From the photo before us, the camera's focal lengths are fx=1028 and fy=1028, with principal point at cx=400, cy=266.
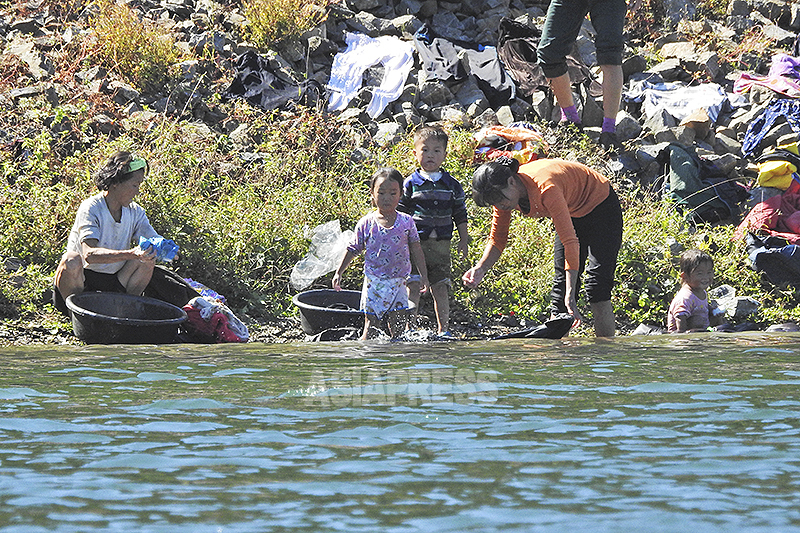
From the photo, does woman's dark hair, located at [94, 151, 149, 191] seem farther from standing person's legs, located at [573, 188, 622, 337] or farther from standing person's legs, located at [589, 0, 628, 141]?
standing person's legs, located at [589, 0, 628, 141]

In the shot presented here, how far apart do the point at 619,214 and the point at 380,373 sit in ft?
8.02

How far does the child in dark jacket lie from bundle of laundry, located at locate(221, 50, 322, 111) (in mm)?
3954

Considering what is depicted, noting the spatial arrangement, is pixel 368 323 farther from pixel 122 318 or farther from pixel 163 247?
pixel 122 318

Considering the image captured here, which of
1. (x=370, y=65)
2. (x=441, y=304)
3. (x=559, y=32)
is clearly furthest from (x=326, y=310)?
(x=370, y=65)

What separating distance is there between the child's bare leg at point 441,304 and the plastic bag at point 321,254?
0.90 meters

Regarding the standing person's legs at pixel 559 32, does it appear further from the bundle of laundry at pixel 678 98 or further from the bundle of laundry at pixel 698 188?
the bundle of laundry at pixel 678 98

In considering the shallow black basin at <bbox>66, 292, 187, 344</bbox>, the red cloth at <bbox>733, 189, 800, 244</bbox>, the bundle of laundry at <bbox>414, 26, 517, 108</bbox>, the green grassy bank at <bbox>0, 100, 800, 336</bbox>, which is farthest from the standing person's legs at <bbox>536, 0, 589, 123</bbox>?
the shallow black basin at <bbox>66, 292, 187, 344</bbox>

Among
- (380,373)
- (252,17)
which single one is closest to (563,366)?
(380,373)

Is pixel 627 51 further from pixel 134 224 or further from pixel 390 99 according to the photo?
pixel 134 224

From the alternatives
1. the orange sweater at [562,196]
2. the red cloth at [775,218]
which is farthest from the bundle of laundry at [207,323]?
the red cloth at [775,218]

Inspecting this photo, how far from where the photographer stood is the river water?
3.01 meters

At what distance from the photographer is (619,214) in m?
7.18

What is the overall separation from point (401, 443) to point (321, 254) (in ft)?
16.1

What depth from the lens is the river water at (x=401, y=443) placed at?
3014 mm
